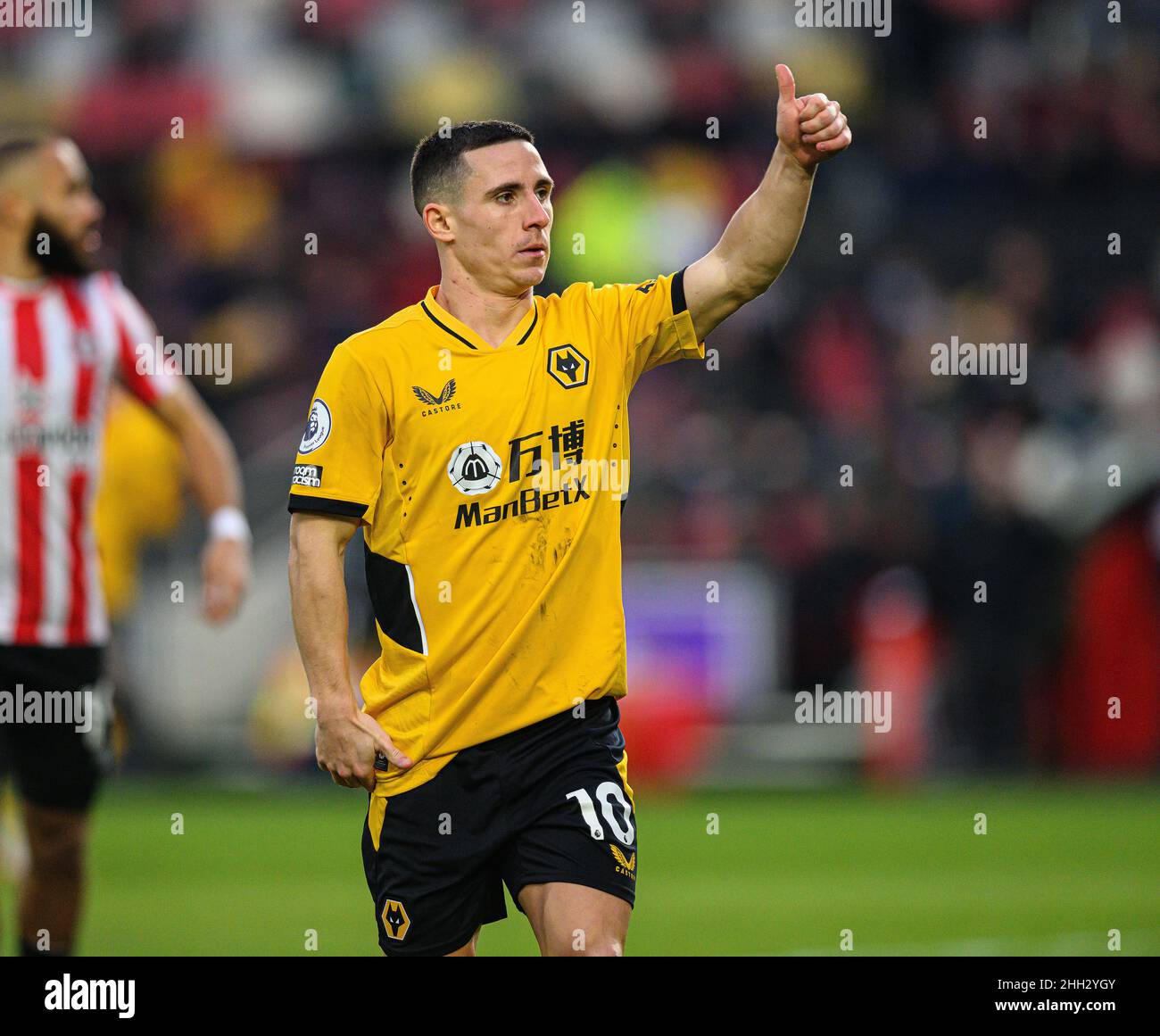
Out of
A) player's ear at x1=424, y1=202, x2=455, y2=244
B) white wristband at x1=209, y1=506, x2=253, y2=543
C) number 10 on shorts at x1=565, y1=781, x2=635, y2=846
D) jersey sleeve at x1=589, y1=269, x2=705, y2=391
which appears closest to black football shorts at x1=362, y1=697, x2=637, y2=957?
number 10 on shorts at x1=565, y1=781, x2=635, y2=846

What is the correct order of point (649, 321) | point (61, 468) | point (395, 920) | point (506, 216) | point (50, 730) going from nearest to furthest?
point (395, 920) < point (506, 216) < point (649, 321) < point (50, 730) < point (61, 468)

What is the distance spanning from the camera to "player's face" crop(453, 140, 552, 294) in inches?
193

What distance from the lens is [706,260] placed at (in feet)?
16.4

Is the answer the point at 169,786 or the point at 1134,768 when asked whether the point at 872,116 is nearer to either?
the point at 1134,768

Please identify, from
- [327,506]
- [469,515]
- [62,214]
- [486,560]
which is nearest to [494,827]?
[486,560]

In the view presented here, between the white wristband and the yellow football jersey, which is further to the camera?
the white wristband

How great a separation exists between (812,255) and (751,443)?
219 cm

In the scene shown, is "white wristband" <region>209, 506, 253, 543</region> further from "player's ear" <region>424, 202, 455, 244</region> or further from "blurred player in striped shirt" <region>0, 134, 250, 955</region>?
"player's ear" <region>424, 202, 455, 244</region>

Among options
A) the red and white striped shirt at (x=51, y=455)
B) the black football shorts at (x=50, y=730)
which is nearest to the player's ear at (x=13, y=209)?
the red and white striped shirt at (x=51, y=455)

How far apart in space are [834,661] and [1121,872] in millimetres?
4433

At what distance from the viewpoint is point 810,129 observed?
468 centimetres

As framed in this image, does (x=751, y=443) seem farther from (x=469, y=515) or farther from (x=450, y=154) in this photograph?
(x=469, y=515)

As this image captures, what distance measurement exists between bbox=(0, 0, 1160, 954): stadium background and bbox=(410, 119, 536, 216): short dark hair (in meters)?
3.48

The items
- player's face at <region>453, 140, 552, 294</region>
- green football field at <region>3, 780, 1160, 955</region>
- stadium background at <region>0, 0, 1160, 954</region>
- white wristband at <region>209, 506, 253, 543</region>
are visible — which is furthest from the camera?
stadium background at <region>0, 0, 1160, 954</region>
